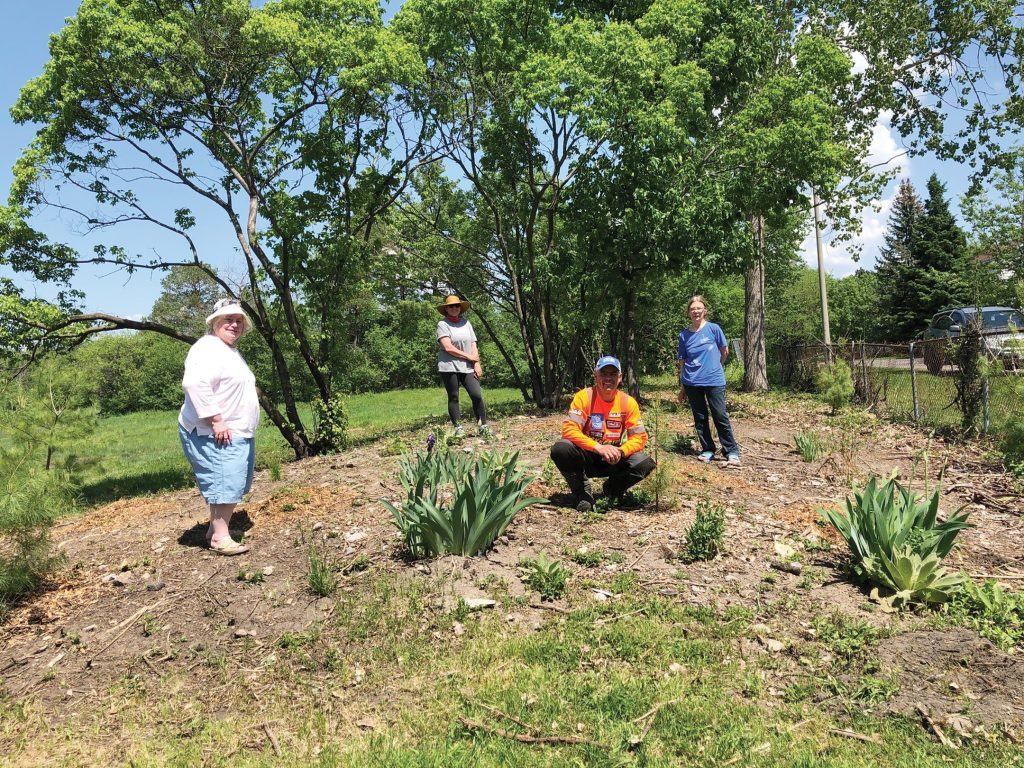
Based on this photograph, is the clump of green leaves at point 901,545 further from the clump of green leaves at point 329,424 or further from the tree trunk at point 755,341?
the tree trunk at point 755,341

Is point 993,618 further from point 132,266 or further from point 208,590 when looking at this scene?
point 132,266

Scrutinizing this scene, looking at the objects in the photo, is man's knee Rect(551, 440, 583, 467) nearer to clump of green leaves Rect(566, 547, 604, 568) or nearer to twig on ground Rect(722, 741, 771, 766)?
clump of green leaves Rect(566, 547, 604, 568)

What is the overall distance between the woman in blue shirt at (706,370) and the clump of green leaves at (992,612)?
3094 mm

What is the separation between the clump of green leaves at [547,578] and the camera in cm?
394

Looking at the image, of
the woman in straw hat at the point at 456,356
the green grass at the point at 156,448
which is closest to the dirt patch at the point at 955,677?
the woman in straw hat at the point at 456,356

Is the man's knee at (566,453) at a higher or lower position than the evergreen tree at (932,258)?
lower

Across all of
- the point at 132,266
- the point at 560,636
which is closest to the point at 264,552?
the point at 560,636

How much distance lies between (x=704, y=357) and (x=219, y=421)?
182 inches

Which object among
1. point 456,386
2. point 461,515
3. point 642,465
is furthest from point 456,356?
point 461,515

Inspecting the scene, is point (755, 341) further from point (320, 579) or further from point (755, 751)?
point (755, 751)

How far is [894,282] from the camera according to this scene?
118ft

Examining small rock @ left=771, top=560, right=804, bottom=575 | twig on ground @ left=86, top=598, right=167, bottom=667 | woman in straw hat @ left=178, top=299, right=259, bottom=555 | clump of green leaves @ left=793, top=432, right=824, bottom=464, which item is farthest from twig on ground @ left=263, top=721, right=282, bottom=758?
clump of green leaves @ left=793, top=432, right=824, bottom=464

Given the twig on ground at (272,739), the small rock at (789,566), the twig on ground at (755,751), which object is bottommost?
the twig on ground at (755,751)

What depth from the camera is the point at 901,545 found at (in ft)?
12.4
